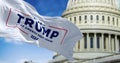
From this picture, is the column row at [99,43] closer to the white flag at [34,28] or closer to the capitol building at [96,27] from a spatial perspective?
the capitol building at [96,27]

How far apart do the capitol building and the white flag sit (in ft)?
203

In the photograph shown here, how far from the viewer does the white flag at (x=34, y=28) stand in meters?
10.3

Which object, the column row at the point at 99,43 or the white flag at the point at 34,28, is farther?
the column row at the point at 99,43

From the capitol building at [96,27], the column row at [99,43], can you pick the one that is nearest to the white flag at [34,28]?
the capitol building at [96,27]

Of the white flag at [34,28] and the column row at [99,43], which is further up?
the white flag at [34,28]

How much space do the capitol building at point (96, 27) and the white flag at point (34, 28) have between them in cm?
6179

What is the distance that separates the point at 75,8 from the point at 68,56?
70.1 m

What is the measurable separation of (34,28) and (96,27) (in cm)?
6746

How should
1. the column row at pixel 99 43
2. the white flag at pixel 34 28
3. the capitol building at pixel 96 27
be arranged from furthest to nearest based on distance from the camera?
1. the column row at pixel 99 43
2. the capitol building at pixel 96 27
3. the white flag at pixel 34 28

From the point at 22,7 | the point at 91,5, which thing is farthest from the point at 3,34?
the point at 91,5

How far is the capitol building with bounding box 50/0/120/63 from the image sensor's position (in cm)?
7531

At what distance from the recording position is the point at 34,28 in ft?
34.7

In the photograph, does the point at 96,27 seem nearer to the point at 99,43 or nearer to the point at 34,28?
the point at 99,43

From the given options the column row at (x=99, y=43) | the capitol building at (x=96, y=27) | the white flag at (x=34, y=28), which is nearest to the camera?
the white flag at (x=34, y=28)
